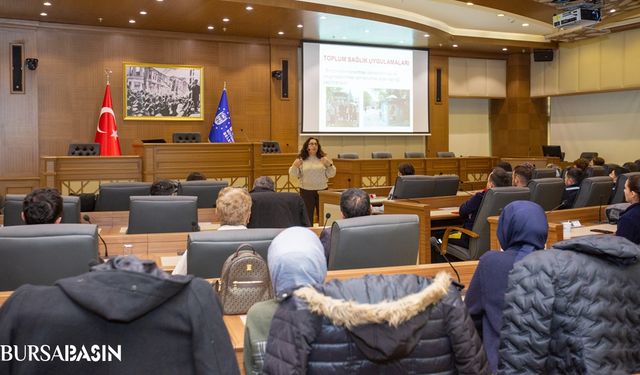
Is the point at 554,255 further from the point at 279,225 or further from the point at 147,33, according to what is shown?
the point at 147,33

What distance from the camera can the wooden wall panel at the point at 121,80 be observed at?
36.9 ft

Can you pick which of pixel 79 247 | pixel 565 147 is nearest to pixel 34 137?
pixel 79 247

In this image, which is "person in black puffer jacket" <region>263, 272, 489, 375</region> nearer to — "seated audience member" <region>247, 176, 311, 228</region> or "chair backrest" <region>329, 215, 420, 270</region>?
"chair backrest" <region>329, 215, 420, 270</region>

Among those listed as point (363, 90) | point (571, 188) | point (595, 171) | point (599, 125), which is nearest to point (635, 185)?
point (571, 188)

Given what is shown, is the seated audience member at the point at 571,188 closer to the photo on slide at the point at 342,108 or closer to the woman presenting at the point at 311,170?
the woman presenting at the point at 311,170

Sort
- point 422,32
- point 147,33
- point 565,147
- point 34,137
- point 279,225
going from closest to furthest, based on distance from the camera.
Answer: point 279,225 → point 34,137 → point 147,33 → point 422,32 → point 565,147

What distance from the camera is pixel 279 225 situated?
524cm

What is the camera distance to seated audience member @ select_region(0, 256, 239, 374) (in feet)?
5.16

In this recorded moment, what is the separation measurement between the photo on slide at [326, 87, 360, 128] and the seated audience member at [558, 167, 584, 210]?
704 centimetres

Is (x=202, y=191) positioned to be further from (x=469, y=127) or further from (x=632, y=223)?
(x=469, y=127)

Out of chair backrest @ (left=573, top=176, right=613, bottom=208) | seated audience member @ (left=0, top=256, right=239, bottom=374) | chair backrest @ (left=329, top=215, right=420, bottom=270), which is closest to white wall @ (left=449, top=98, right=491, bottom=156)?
chair backrest @ (left=573, top=176, right=613, bottom=208)

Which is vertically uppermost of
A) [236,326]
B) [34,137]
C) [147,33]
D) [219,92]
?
[147,33]

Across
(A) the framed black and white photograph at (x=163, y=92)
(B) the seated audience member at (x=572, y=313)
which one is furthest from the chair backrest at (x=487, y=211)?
(A) the framed black and white photograph at (x=163, y=92)

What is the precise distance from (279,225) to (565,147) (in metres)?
12.6
